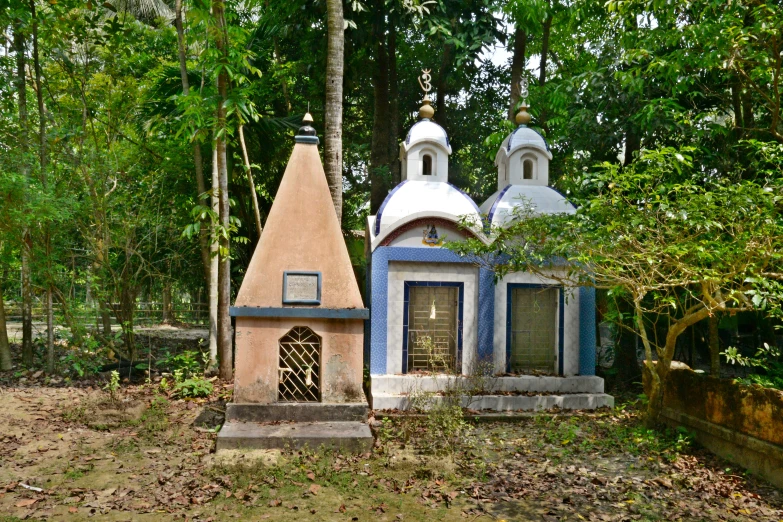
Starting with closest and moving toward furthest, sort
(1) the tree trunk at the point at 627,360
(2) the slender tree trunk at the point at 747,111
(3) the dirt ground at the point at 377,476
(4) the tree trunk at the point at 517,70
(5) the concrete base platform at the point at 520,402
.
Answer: (3) the dirt ground at the point at 377,476 → (5) the concrete base platform at the point at 520,402 → (2) the slender tree trunk at the point at 747,111 → (1) the tree trunk at the point at 627,360 → (4) the tree trunk at the point at 517,70

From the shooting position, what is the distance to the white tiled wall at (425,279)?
9180 millimetres

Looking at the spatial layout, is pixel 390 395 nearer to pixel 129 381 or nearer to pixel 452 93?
pixel 129 381

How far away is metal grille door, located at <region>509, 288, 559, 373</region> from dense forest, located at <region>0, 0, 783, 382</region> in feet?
6.40

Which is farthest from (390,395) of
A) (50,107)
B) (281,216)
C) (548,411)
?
(50,107)

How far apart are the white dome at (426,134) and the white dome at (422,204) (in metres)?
0.67

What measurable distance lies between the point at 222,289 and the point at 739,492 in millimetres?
7656

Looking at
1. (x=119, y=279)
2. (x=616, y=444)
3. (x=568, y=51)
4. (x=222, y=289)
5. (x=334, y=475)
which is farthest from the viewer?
(x=568, y=51)

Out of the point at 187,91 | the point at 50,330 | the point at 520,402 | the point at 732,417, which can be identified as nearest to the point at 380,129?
the point at 187,91

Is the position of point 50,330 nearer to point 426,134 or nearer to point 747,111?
point 426,134

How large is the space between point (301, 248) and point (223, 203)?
8.19 feet

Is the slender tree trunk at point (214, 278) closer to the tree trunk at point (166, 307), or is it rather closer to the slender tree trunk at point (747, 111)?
the tree trunk at point (166, 307)

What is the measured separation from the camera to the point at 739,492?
230 inches

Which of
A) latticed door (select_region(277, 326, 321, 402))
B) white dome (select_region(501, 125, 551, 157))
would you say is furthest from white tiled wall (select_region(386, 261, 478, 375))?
white dome (select_region(501, 125, 551, 157))

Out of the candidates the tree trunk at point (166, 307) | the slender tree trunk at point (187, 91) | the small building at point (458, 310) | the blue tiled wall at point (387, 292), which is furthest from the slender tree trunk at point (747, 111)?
the tree trunk at point (166, 307)
